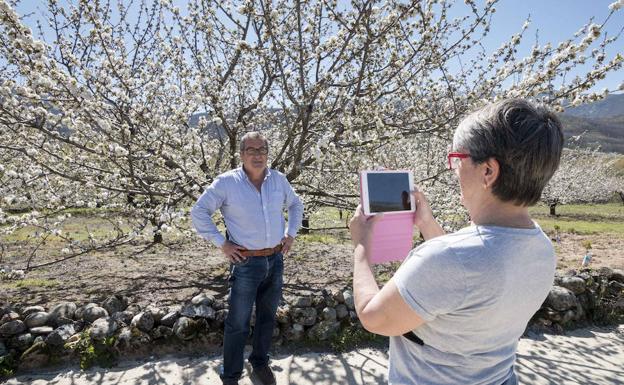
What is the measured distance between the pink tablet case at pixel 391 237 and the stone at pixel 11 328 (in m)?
4.11

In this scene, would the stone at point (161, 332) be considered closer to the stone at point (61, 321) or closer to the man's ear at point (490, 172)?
the stone at point (61, 321)

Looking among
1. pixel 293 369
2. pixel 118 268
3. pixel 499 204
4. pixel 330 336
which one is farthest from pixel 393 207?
pixel 118 268

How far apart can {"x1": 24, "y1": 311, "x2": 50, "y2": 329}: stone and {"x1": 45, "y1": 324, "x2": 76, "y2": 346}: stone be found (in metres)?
0.25

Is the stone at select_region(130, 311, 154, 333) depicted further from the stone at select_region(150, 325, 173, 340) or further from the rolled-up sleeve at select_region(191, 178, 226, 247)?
the rolled-up sleeve at select_region(191, 178, 226, 247)

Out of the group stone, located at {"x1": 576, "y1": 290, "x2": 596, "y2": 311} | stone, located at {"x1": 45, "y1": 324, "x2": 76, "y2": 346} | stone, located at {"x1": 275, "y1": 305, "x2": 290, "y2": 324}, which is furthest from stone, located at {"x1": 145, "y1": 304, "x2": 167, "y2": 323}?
stone, located at {"x1": 576, "y1": 290, "x2": 596, "y2": 311}

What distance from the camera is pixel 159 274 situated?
585 centimetres

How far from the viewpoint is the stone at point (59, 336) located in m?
3.80

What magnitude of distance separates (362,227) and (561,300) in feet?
15.6

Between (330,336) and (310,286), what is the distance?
112 cm

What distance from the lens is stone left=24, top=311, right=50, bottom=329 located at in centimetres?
396

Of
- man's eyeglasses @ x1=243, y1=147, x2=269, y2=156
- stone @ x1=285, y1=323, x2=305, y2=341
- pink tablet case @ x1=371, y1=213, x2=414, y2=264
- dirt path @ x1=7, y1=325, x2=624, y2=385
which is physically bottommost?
dirt path @ x1=7, y1=325, x2=624, y2=385

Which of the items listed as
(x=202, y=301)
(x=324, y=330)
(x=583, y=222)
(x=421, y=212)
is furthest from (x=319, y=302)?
(x=583, y=222)

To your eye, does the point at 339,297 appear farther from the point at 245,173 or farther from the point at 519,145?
the point at 519,145

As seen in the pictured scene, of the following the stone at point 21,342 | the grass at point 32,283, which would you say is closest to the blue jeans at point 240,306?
the stone at point 21,342
